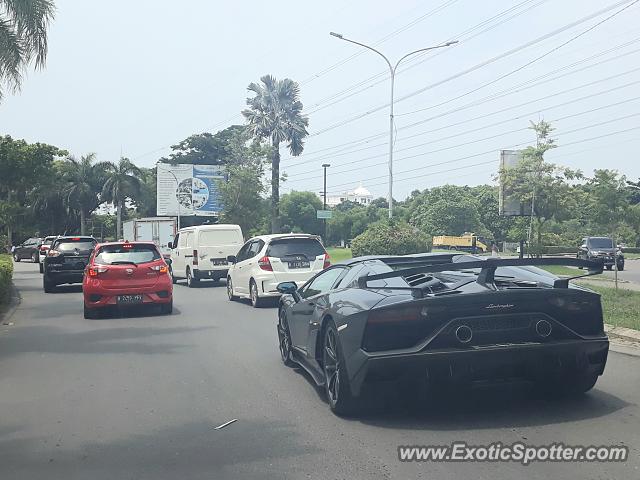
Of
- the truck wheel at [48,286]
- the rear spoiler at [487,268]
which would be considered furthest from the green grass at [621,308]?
the truck wheel at [48,286]

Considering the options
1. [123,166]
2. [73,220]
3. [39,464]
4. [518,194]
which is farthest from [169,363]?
[73,220]

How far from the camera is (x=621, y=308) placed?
13375 mm

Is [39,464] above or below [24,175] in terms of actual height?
below

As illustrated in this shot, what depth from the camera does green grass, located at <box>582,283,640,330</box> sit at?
11.4 m

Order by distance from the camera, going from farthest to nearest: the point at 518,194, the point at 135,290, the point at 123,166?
the point at 123,166 < the point at 518,194 < the point at 135,290

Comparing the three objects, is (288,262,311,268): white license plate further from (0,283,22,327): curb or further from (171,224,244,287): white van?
(171,224,244,287): white van

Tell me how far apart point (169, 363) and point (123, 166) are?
193 feet

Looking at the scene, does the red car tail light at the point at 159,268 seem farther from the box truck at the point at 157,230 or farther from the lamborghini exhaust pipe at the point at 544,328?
the box truck at the point at 157,230

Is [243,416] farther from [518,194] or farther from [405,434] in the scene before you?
[518,194]

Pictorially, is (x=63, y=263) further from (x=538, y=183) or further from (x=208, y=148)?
(x=208, y=148)

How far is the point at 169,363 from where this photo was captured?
911 centimetres

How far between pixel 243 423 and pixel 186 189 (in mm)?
56918

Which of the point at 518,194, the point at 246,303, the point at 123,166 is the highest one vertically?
the point at 123,166

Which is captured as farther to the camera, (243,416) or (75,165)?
(75,165)
